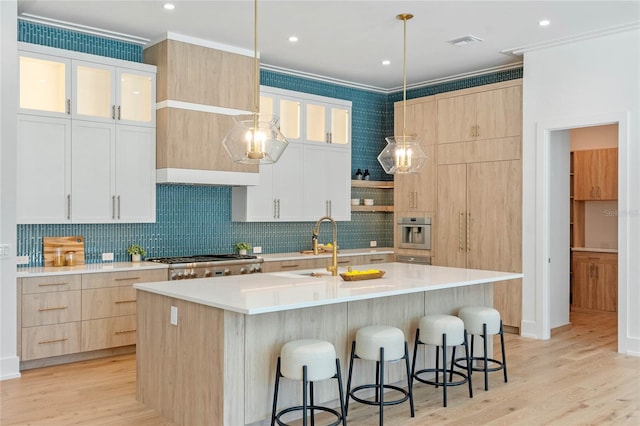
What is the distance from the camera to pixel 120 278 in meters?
5.45

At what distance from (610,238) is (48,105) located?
291 inches

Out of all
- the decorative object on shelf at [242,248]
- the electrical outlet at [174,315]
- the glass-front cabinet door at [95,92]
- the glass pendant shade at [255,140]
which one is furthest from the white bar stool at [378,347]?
the glass-front cabinet door at [95,92]

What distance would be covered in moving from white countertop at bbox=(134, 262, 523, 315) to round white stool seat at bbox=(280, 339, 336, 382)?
0.86ft

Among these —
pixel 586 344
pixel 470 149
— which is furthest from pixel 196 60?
pixel 586 344

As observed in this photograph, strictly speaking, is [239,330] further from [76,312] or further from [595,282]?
[595,282]

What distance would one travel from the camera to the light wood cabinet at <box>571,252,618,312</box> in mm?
8039

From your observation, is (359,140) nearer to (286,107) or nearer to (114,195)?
(286,107)

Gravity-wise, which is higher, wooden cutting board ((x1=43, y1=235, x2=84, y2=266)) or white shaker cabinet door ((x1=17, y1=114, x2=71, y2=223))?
white shaker cabinet door ((x1=17, y1=114, x2=71, y2=223))

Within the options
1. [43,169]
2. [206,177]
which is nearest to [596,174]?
[206,177]

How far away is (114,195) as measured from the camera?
18.7 feet

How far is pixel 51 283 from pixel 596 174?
281 inches

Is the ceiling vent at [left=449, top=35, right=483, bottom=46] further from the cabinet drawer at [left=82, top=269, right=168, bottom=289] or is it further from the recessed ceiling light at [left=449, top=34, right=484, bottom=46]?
the cabinet drawer at [left=82, top=269, right=168, bottom=289]

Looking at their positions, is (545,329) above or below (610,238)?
below

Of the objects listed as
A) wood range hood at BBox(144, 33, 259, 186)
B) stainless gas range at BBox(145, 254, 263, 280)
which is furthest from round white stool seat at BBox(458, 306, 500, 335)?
wood range hood at BBox(144, 33, 259, 186)
